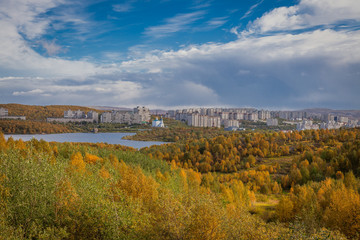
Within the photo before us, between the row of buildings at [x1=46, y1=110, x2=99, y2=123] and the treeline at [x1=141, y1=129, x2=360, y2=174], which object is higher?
the row of buildings at [x1=46, y1=110, x2=99, y2=123]

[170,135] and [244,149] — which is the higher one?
[170,135]

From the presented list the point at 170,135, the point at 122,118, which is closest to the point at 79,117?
the point at 122,118

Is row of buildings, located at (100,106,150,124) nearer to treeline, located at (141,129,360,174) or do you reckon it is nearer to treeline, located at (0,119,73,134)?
treeline, located at (141,129,360,174)

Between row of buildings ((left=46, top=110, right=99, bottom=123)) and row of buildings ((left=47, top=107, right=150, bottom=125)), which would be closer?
row of buildings ((left=46, top=110, right=99, bottom=123))

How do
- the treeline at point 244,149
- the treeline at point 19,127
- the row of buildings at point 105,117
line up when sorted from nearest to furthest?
the treeline at point 19,127 → the treeline at point 244,149 → the row of buildings at point 105,117

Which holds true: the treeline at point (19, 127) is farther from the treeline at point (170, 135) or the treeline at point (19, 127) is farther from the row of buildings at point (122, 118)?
the row of buildings at point (122, 118)

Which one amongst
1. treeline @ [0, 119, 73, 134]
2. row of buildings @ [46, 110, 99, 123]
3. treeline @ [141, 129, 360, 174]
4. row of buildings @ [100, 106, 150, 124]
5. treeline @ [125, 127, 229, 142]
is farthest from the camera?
row of buildings @ [100, 106, 150, 124]

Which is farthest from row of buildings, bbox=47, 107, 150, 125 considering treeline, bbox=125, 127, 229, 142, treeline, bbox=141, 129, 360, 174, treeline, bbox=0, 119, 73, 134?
treeline, bbox=141, 129, 360, 174

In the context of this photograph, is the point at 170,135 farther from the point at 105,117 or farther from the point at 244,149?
the point at 244,149

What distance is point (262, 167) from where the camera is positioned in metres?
69.4

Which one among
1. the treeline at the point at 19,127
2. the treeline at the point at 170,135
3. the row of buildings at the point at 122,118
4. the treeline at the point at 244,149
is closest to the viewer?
the treeline at the point at 19,127

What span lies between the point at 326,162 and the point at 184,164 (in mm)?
37060

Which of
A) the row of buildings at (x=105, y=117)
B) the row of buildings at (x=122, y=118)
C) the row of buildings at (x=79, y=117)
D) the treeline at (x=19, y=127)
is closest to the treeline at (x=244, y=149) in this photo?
the treeline at (x=19, y=127)

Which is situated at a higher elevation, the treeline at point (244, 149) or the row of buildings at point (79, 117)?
the row of buildings at point (79, 117)
